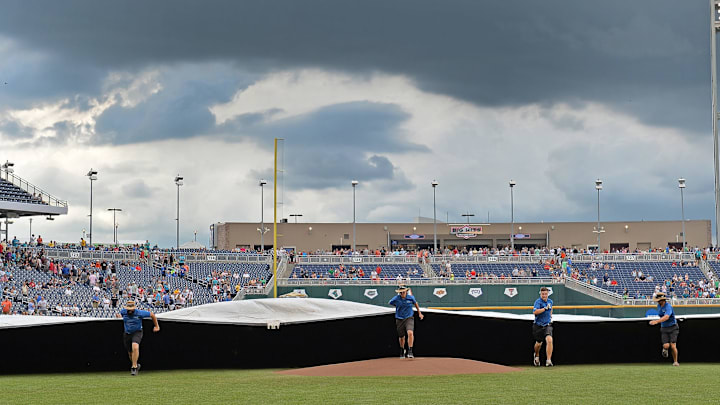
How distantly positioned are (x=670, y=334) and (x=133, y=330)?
9610mm

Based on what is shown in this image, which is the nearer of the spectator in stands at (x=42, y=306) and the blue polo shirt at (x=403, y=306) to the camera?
the blue polo shirt at (x=403, y=306)

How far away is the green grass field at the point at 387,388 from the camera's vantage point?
10.2 m

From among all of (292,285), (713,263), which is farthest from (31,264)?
(713,263)

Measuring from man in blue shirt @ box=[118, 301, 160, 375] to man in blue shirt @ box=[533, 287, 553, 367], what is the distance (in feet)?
22.0

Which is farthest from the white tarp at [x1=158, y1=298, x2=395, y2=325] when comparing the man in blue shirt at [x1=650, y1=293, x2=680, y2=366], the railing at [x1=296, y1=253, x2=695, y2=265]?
the railing at [x1=296, y1=253, x2=695, y2=265]

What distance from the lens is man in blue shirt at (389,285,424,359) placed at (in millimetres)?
15023

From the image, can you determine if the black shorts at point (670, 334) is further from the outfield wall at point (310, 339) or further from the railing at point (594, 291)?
the railing at point (594, 291)

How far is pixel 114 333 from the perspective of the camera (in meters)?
15.8

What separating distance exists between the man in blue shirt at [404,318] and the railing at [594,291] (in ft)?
83.0

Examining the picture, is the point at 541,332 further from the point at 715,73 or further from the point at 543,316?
the point at 715,73

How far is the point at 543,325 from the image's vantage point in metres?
15.7

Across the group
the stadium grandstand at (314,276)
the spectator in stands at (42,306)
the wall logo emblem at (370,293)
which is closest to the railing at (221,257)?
the stadium grandstand at (314,276)

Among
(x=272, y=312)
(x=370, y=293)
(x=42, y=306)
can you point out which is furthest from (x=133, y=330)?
(x=370, y=293)

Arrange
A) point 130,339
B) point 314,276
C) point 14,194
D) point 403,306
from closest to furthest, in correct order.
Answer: point 130,339 → point 403,306 → point 314,276 → point 14,194
